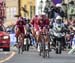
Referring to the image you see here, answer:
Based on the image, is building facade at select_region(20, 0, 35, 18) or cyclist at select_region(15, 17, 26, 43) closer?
cyclist at select_region(15, 17, 26, 43)

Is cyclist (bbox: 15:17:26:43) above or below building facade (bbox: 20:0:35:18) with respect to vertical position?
above

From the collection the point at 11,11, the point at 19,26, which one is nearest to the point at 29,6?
the point at 11,11

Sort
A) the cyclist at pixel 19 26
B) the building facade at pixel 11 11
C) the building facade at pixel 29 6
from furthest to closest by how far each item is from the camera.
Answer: the building facade at pixel 11 11 < the building facade at pixel 29 6 < the cyclist at pixel 19 26

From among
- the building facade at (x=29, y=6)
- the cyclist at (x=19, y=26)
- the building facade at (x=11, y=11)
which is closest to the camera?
the cyclist at (x=19, y=26)

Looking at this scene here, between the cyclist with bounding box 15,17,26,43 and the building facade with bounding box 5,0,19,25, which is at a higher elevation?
the cyclist with bounding box 15,17,26,43

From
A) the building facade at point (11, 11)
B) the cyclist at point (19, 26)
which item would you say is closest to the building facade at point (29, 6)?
the building facade at point (11, 11)

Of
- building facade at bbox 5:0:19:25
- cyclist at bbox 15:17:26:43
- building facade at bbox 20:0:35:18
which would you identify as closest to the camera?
cyclist at bbox 15:17:26:43

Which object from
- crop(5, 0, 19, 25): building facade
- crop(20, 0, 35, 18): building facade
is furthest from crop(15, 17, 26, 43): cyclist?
crop(5, 0, 19, 25): building facade

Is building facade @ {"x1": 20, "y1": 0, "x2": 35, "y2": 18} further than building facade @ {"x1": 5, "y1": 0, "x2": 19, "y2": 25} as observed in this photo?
No

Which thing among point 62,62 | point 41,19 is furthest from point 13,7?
point 62,62

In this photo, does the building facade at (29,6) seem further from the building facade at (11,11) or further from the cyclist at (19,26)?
the cyclist at (19,26)

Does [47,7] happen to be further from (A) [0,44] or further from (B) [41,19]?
(B) [41,19]

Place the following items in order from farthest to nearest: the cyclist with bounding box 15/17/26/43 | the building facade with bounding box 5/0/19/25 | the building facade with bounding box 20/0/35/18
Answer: the building facade with bounding box 5/0/19/25, the building facade with bounding box 20/0/35/18, the cyclist with bounding box 15/17/26/43

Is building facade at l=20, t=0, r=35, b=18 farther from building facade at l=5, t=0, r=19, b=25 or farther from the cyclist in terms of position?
the cyclist
